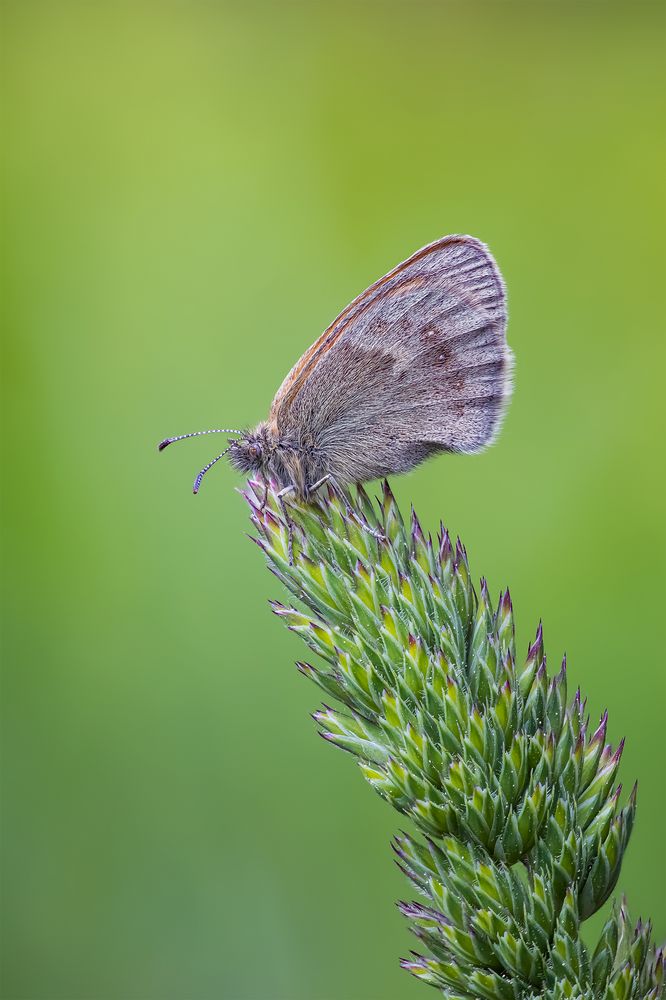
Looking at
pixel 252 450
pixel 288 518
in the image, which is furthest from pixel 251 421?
pixel 288 518

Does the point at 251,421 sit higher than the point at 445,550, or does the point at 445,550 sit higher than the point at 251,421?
the point at 251,421

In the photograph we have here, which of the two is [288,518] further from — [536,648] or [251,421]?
[251,421]

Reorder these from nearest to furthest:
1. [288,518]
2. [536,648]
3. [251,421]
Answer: [536,648], [288,518], [251,421]

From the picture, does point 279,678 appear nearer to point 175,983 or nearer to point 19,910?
point 175,983

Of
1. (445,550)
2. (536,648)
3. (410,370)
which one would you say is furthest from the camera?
(410,370)

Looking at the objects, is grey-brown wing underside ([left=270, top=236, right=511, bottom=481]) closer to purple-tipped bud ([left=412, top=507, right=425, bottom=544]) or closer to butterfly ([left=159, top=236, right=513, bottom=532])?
butterfly ([left=159, top=236, right=513, bottom=532])

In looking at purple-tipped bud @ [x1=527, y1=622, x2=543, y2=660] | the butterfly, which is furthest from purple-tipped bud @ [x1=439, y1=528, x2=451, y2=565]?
the butterfly

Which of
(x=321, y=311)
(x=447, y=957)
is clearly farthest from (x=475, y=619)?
(x=321, y=311)
